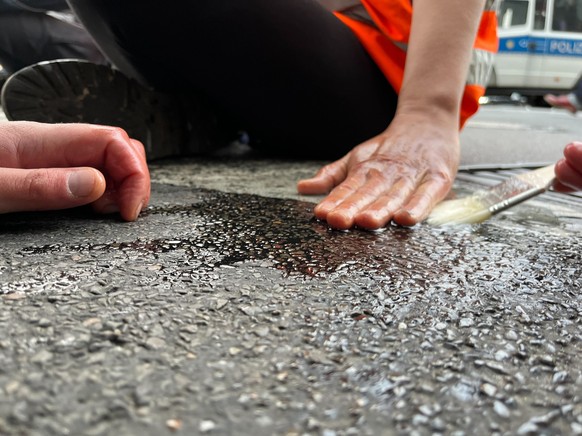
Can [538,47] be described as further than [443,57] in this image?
Yes

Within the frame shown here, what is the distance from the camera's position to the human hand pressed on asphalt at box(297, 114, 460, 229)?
0.93m

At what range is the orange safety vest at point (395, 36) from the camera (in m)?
1.52

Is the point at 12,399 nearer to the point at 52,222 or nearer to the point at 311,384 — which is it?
the point at 311,384

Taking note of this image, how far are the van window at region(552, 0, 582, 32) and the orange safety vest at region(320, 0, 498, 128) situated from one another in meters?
8.51

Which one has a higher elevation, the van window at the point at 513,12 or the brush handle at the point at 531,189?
the van window at the point at 513,12

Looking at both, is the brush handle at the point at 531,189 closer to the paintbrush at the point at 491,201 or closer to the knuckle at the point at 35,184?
the paintbrush at the point at 491,201

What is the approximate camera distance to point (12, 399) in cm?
39

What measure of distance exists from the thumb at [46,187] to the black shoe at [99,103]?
2.47 ft

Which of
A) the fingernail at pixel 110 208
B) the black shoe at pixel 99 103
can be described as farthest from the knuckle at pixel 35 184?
the black shoe at pixel 99 103

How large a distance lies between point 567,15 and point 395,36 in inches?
354

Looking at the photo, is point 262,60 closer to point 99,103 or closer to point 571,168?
point 99,103

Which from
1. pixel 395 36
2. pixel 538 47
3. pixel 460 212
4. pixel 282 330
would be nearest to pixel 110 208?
pixel 282 330

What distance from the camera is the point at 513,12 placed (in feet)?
29.3

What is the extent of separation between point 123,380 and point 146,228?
47cm
